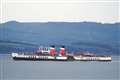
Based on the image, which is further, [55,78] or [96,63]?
[96,63]

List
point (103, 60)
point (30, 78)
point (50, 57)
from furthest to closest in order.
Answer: point (103, 60)
point (50, 57)
point (30, 78)

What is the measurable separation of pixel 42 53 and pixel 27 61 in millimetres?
777

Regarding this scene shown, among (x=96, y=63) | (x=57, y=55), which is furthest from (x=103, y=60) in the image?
(x=57, y=55)

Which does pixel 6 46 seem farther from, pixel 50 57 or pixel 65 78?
pixel 65 78

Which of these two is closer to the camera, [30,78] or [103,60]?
[30,78]

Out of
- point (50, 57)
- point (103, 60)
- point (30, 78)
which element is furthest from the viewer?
point (103, 60)

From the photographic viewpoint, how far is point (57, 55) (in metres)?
23.0

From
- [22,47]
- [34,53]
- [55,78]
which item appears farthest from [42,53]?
[55,78]

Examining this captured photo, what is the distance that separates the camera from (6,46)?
23031 millimetres

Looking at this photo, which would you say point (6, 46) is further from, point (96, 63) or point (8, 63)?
point (96, 63)

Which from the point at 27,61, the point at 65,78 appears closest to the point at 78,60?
the point at 27,61

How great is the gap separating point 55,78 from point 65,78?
0.30 metres

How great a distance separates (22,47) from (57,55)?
3.01 metres

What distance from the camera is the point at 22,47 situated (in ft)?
83.7
